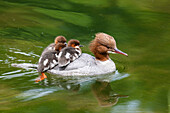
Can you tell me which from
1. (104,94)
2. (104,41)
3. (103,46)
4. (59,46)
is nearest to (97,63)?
(103,46)

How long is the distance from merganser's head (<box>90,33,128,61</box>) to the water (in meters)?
0.46

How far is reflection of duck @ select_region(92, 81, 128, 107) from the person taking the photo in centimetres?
568

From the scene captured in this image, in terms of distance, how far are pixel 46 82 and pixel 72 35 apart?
2.67 metres

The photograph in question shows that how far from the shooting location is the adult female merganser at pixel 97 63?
6.90 meters

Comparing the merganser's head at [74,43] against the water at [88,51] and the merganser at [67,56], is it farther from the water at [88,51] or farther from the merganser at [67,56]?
the water at [88,51]

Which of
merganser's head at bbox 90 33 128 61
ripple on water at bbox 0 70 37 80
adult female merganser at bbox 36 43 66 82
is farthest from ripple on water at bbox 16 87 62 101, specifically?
merganser's head at bbox 90 33 128 61

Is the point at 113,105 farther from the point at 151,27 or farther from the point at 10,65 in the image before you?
the point at 151,27

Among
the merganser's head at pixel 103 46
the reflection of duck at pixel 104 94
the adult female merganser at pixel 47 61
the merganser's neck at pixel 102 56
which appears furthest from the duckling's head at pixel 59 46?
the reflection of duck at pixel 104 94

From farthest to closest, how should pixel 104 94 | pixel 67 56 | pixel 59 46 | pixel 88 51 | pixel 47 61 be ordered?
pixel 88 51 → pixel 59 46 → pixel 47 61 → pixel 67 56 → pixel 104 94

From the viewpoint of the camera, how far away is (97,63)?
23.3 ft

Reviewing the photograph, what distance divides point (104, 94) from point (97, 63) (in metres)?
1.15

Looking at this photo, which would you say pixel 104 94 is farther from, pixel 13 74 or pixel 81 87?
pixel 13 74

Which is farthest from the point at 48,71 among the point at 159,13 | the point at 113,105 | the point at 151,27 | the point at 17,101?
the point at 159,13

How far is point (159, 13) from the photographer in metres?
10.5
